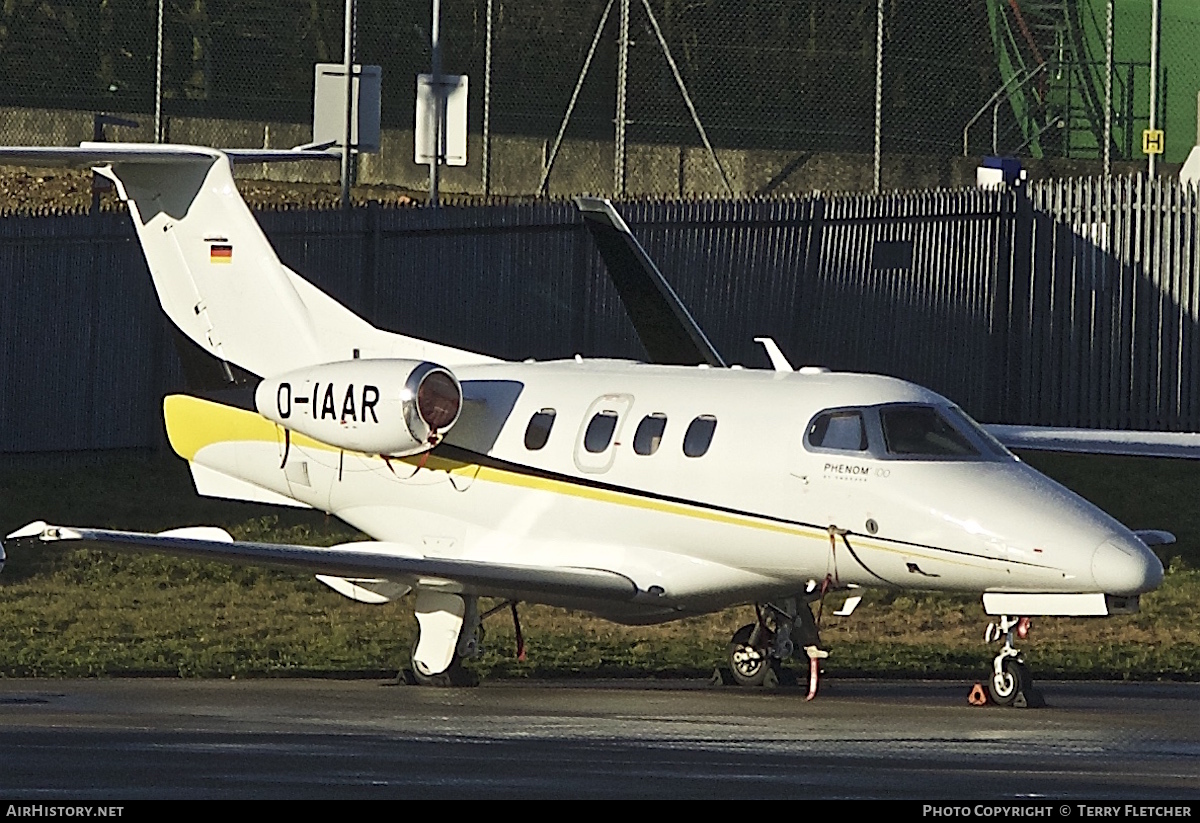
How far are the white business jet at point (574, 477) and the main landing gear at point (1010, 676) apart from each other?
2 cm

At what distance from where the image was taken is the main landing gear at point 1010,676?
1778 cm

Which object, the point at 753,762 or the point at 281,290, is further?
the point at 281,290

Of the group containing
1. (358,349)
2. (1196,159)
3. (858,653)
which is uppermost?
(1196,159)

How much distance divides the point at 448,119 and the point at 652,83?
35.1 feet

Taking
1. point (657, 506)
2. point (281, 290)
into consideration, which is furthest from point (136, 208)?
point (657, 506)

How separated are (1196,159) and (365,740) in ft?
78.2

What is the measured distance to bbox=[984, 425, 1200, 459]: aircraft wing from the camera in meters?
22.1

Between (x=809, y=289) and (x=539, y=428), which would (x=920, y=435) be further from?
(x=809, y=289)

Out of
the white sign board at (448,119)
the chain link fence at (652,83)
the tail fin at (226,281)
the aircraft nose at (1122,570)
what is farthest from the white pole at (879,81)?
the aircraft nose at (1122,570)

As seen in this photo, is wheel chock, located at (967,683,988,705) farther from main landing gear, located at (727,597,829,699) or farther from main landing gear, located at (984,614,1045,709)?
main landing gear, located at (727,597,829,699)

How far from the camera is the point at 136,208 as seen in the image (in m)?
21.5

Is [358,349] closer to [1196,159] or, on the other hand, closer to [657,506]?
[657,506]

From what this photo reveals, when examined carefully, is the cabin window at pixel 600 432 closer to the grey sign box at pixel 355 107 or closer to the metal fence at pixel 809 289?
the metal fence at pixel 809 289

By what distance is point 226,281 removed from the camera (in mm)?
21203
